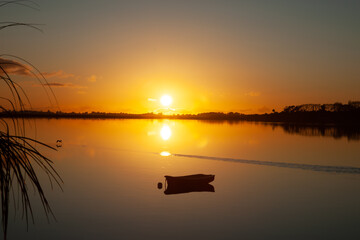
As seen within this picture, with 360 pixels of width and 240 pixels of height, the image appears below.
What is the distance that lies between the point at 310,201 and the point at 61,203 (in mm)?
28449

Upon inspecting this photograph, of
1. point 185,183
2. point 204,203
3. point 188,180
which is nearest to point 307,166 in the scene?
point 188,180

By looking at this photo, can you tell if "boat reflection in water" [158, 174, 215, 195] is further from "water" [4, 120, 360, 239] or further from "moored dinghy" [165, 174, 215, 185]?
"water" [4, 120, 360, 239]

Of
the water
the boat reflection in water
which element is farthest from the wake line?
the boat reflection in water

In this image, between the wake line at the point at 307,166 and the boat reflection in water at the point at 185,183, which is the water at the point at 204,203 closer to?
the wake line at the point at 307,166

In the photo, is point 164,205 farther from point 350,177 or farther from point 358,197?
point 350,177

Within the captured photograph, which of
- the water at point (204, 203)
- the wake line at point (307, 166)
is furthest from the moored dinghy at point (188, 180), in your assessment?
the wake line at point (307, 166)

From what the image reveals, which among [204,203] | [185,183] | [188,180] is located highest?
[188,180]

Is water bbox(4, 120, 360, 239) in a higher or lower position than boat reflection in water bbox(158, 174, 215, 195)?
lower

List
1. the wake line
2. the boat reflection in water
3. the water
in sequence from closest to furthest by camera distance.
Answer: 1. the water
2. the boat reflection in water
3. the wake line

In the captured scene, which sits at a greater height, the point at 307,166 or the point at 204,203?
the point at 204,203

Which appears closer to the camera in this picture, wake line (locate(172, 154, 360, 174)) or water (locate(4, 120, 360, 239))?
water (locate(4, 120, 360, 239))

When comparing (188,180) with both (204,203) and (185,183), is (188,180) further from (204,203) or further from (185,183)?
(204,203)

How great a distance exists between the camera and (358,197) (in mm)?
39750

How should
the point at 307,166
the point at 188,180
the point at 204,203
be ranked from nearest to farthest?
the point at 204,203, the point at 188,180, the point at 307,166
